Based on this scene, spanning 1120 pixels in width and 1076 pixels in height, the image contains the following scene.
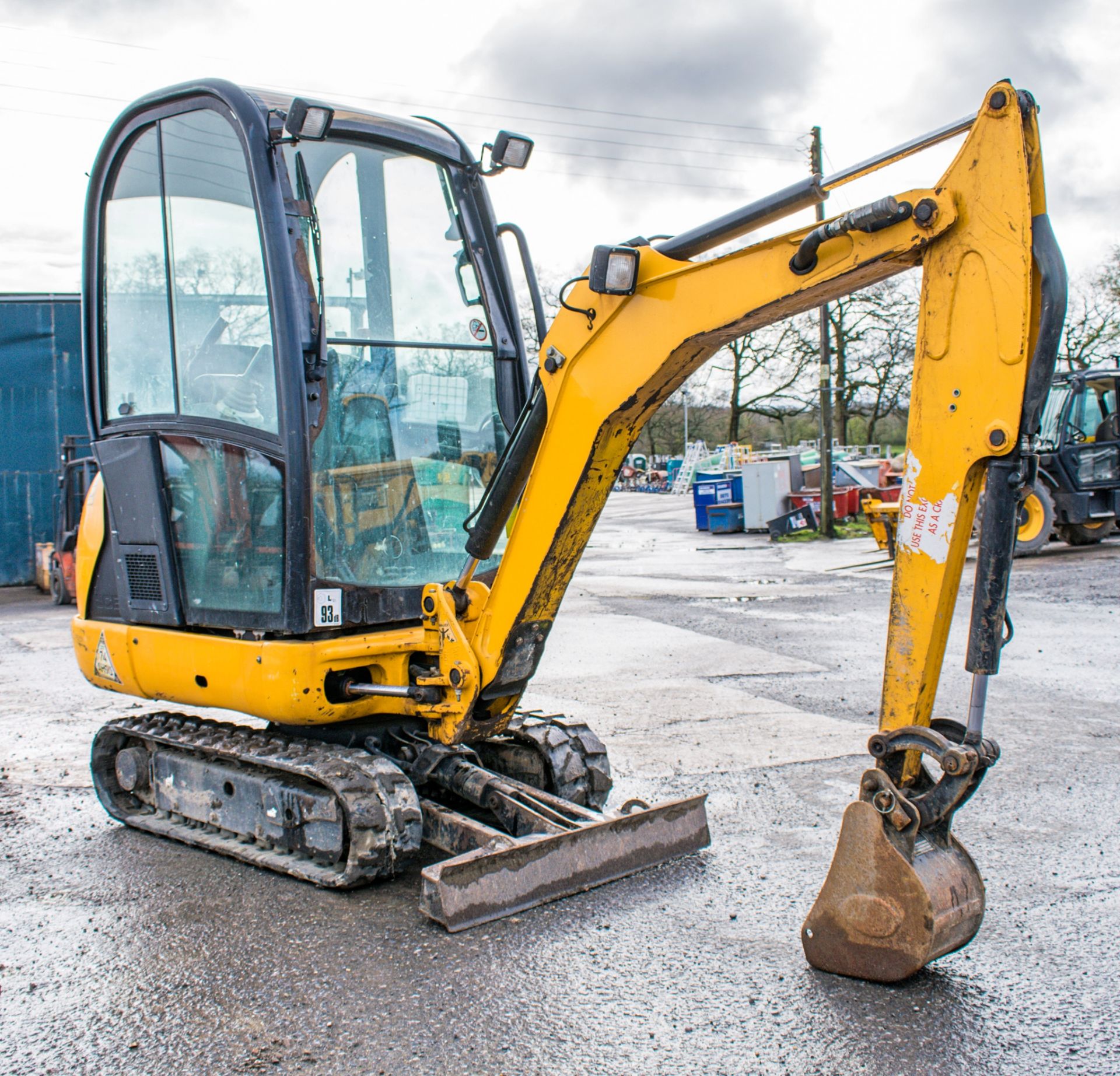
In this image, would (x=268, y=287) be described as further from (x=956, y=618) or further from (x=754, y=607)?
(x=754, y=607)

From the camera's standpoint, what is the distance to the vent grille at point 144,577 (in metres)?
4.90

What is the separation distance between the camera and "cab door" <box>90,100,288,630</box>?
4422 millimetres

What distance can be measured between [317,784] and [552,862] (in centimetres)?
100

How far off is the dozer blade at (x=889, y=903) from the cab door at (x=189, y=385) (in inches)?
90.7

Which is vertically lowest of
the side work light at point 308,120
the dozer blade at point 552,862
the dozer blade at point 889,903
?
the dozer blade at point 552,862

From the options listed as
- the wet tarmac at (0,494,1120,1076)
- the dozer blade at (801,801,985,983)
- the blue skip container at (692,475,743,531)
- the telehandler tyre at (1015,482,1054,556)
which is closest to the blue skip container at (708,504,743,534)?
the blue skip container at (692,475,743,531)

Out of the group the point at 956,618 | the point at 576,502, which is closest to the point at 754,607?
the point at 956,618

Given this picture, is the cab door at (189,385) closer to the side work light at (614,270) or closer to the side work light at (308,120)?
the side work light at (308,120)

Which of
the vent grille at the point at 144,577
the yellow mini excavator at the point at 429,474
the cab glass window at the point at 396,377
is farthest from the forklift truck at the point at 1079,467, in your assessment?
the vent grille at the point at 144,577

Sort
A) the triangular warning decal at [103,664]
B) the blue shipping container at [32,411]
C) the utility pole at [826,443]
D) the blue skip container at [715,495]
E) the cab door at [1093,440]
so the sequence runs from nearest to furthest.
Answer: the triangular warning decal at [103,664] → the blue shipping container at [32,411] → the cab door at [1093,440] → the utility pole at [826,443] → the blue skip container at [715,495]

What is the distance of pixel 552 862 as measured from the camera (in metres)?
4.02

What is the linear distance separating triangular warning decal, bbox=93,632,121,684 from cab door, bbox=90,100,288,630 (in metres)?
0.18

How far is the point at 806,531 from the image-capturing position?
75.4ft

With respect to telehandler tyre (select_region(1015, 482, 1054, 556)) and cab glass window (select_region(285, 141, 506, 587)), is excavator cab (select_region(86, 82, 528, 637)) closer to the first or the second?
cab glass window (select_region(285, 141, 506, 587))
